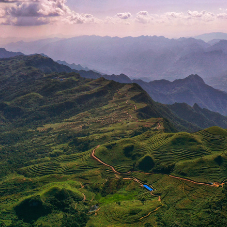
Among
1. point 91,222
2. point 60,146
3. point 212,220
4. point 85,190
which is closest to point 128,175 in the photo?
point 85,190

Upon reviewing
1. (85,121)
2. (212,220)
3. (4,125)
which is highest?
(212,220)

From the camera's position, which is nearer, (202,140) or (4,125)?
(202,140)

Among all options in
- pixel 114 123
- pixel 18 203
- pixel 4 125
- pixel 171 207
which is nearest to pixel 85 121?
pixel 114 123

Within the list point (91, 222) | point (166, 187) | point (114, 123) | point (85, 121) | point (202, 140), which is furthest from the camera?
point (85, 121)

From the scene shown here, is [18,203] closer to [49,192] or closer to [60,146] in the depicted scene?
[49,192]

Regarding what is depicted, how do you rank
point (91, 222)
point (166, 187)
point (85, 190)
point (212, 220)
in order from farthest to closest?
1. point (85, 190)
2. point (166, 187)
3. point (91, 222)
4. point (212, 220)

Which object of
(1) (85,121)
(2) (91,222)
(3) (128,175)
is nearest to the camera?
(2) (91,222)

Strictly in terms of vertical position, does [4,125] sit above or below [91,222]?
below

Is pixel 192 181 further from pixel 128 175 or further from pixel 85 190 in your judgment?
pixel 85 190

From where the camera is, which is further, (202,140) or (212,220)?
(202,140)
